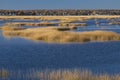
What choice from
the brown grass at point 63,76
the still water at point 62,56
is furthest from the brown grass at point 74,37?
the brown grass at point 63,76

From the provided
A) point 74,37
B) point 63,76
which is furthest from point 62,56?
point 74,37

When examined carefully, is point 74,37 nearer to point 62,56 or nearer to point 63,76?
point 62,56

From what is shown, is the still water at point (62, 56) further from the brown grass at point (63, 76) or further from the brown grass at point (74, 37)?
the brown grass at point (63, 76)

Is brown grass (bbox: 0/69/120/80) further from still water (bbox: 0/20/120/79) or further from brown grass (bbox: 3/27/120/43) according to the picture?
brown grass (bbox: 3/27/120/43)

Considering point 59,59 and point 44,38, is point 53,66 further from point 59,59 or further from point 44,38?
point 44,38

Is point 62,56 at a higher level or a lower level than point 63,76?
lower

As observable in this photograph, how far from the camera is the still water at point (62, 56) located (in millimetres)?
23564

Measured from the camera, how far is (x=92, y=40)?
129 ft

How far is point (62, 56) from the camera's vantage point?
28734mm

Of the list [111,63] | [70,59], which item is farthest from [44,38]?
[111,63]

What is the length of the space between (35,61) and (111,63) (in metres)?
4.74

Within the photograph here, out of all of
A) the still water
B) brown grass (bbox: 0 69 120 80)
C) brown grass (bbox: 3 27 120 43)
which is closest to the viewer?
brown grass (bbox: 0 69 120 80)

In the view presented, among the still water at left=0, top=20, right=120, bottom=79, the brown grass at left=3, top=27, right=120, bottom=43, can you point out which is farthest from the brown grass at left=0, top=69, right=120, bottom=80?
the brown grass at left=3, top=27, right=120, bottom=43

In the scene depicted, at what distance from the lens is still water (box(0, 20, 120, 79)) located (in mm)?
23564
